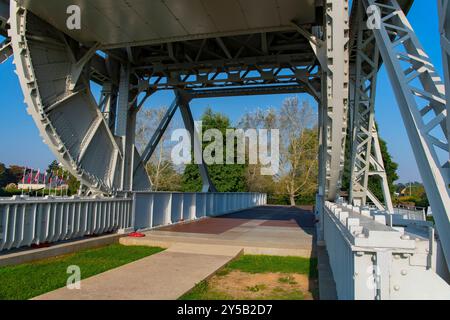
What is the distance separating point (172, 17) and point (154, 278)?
706 cm

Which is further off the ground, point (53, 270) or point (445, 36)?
point (445, 36)

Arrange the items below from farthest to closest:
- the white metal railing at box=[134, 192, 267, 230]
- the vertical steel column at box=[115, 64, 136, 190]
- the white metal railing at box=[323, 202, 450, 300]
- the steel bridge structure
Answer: the vertical steel column at box=[115, 64, 136, 190] → the white metal railing at box=[134, 192, 267, 230] → the steel bridge structure → the white metal railing at box=[323, 202, 450, 300]

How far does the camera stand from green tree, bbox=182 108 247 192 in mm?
39250

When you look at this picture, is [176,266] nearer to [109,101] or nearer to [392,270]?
[392,270]

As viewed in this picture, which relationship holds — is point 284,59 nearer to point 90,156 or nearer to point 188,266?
point 90,156

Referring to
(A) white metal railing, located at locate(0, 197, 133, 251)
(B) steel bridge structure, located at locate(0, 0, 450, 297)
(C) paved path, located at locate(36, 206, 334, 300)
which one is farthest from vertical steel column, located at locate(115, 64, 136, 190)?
(C) paved path, located at locate(36, 206, 334, 300)

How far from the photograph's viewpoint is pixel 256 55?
15.0 metres

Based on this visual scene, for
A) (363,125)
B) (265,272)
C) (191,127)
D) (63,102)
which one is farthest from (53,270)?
(191,127)

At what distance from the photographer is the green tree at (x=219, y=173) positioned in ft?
129

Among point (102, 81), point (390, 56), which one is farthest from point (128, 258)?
point (102, 81)

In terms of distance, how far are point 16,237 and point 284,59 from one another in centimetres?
1125

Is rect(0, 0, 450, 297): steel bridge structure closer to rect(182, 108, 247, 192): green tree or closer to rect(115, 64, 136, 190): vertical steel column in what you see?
rect(115, 64, 136, 190): vertical steel column

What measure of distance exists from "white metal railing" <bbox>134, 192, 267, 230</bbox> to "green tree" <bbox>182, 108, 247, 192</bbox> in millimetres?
17312

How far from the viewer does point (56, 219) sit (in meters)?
7.96
